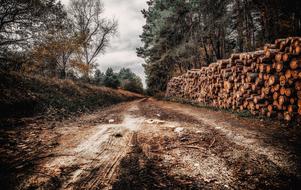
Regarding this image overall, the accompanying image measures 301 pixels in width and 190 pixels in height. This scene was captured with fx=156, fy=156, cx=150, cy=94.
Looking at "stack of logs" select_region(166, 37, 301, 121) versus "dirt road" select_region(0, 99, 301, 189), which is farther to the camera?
"stack of logs" select_region(166, 37, 301, 121)

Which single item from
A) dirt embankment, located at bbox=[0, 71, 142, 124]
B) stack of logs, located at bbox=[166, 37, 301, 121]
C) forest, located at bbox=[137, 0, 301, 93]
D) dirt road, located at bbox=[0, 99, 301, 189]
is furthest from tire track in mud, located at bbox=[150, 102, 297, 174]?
forest, located at bbox=[137, 0, 301, 93]

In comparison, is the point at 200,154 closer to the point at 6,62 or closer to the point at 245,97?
the point at 245,97

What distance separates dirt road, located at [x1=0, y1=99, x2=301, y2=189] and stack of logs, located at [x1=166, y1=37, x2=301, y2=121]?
3.28 ft

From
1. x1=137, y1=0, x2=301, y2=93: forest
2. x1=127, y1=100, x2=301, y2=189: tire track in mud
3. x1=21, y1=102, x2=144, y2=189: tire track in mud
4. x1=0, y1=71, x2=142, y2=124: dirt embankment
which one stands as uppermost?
x1=137, y1=0, x2=301, y2=93: forest

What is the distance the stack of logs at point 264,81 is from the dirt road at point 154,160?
1.00 m

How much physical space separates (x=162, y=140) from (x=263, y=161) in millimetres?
1677

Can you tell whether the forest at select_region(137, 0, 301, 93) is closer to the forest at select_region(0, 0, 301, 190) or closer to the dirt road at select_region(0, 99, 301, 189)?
the forest at select_region(0, 0, 301, 190)

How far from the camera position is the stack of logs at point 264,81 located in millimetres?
3994

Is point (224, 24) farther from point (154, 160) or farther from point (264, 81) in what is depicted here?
point (154, 160)

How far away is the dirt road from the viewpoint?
1.81 m

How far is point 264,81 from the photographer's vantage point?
4996 millimetres

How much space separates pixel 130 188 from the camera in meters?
1.70

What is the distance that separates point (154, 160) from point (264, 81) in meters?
4.67

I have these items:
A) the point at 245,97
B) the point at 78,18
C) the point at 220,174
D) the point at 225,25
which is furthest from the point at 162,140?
the point at 78,18
